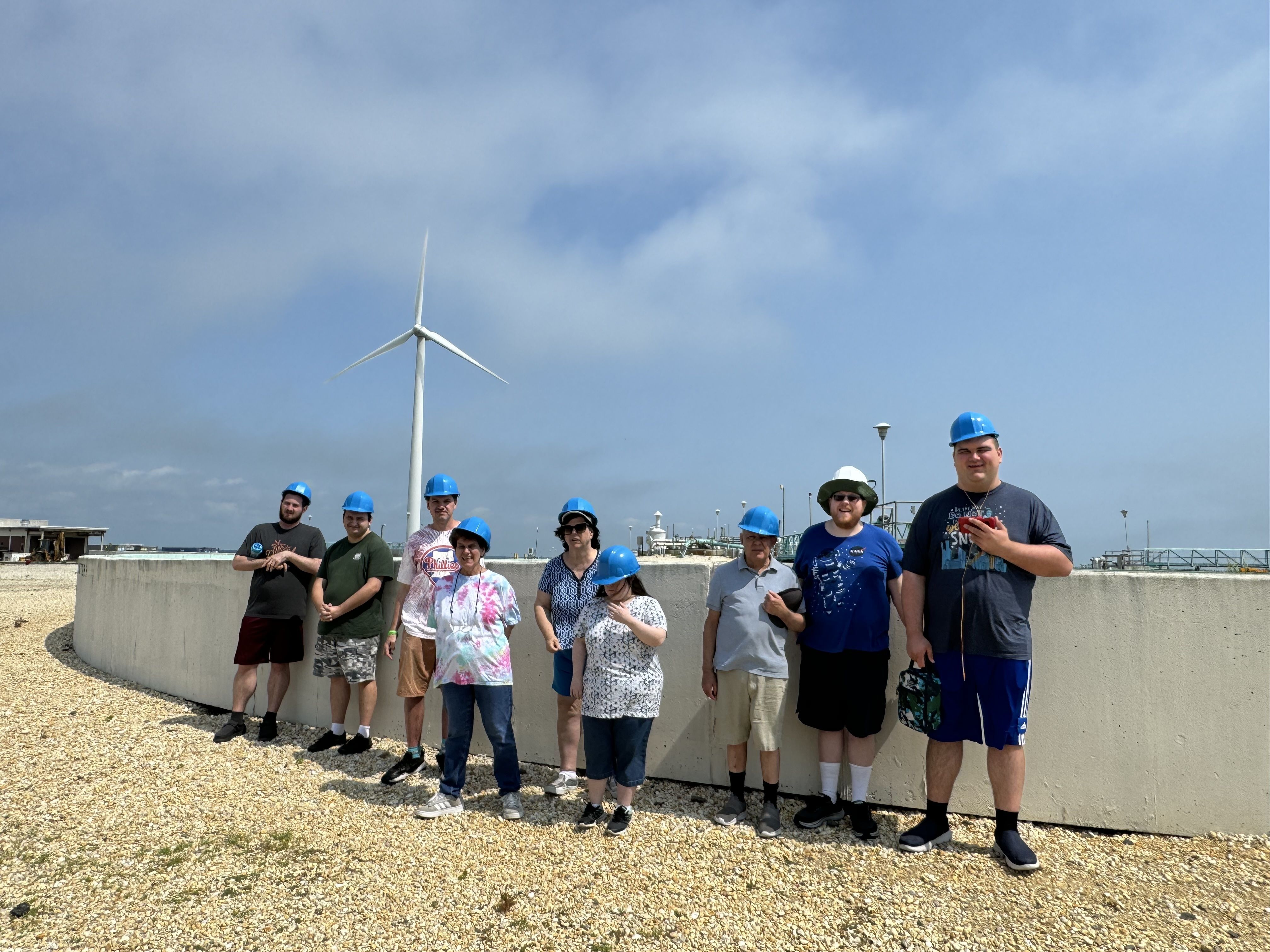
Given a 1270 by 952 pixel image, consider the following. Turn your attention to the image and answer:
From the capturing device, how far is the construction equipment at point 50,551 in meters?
35.8

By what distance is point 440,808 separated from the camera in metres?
4.11

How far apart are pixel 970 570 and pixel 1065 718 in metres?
1.15

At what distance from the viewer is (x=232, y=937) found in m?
2.94

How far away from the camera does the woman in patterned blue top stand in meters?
4.26

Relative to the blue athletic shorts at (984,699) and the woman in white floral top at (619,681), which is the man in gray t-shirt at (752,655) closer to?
the woman in white floral top at (619,681)

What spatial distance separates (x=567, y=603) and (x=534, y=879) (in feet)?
4.68

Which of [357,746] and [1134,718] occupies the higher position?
[1134,718]

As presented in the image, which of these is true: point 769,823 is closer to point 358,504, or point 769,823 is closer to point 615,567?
point 615,567

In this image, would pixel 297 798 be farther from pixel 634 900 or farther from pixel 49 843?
pixel 634 900

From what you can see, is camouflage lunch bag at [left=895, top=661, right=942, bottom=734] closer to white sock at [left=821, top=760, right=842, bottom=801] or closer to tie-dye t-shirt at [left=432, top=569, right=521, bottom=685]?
white sock at [left=821, top=760, right=842, bottom=801]

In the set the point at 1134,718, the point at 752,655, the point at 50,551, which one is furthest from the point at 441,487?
the point at 50,551

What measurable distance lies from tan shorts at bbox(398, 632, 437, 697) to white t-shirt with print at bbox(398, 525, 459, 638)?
0.05m

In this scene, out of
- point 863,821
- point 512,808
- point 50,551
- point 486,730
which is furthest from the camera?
point 50,551

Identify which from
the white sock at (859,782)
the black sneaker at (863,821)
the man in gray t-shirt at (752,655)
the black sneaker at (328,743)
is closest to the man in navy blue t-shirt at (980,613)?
the black sneaker at (863,821)
